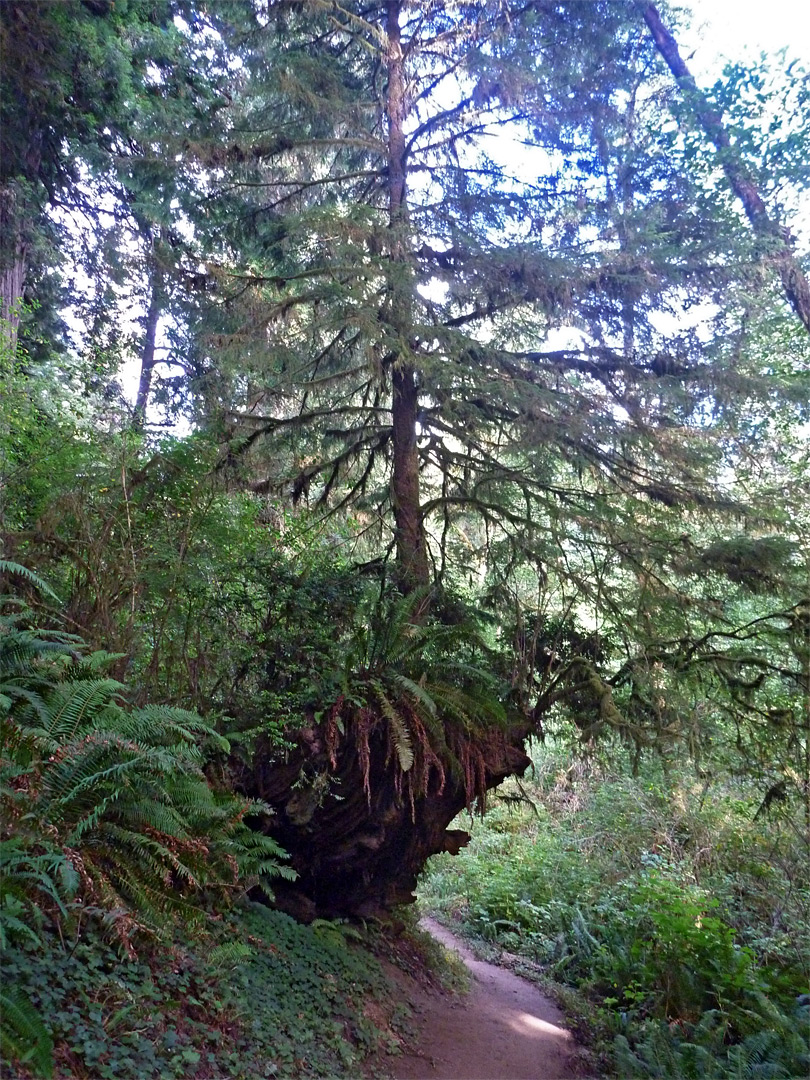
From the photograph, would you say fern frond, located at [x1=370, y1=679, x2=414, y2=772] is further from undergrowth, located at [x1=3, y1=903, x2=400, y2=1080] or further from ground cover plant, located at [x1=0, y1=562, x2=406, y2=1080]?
undergrowth, located at [x1=3, y1=903, x2=400, y2=1080]

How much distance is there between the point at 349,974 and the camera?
21.2 feet

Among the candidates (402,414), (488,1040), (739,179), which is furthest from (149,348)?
(488,1040)

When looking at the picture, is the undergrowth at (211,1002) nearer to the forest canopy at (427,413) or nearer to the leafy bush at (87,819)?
Answer: the leafy bush at (87,819)

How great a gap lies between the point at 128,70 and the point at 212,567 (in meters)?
6.62

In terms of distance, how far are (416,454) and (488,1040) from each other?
626 cm

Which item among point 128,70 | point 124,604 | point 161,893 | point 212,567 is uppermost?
point 128,70

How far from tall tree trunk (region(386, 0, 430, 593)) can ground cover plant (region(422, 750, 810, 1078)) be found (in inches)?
111

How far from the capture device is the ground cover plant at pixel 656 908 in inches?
266

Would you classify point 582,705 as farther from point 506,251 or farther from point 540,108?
point 540,108

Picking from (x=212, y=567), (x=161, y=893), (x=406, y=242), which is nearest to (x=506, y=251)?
(x=406, y=242)

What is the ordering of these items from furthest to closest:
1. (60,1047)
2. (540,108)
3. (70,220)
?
(70,220), (540,108), (60,1047)

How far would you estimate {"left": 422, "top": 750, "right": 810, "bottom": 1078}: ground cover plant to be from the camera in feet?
22.1

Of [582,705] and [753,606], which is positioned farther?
[753,606]

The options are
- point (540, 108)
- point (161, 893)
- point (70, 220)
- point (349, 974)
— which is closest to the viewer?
point (161, 893)
